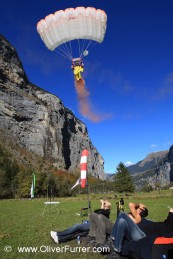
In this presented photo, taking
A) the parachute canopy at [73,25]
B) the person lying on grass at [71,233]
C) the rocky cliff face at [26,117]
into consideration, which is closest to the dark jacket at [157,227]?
the person lying on grass at [71,233]

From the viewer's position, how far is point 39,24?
22.8 meters

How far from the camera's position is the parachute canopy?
21750mm

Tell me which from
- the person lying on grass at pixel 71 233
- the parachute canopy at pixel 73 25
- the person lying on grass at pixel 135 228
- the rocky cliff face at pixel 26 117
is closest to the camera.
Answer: the person lying on grass at pixel 135 228

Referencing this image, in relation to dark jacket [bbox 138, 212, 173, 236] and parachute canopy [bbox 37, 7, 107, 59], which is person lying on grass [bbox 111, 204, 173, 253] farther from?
parachute canopy [bbox 37, 7, 107, 59]

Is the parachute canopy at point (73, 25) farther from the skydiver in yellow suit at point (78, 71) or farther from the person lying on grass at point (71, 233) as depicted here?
the person lying on grass at point (71, 233)

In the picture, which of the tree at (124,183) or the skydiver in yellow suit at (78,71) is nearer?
the skydiver in yellow suit at (78,71)

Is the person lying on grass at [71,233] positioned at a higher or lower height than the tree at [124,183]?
lower

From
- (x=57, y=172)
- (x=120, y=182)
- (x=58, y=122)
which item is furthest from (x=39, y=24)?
(x=58, y=122)

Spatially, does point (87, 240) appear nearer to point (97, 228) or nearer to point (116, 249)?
point (97, 228)

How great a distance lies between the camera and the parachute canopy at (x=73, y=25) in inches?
856

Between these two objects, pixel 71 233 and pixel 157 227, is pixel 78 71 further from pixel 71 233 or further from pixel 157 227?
pixel 157 227

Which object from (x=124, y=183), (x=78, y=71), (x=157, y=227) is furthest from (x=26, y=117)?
(x=157, y=227)

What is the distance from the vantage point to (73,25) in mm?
21969

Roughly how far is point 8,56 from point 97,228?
17604 cm
